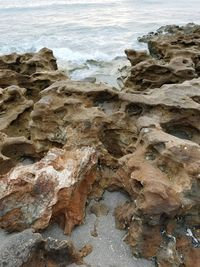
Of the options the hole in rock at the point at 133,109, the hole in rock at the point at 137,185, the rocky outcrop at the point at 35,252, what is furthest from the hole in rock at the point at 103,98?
the rocky outcrop at the point at 35,252

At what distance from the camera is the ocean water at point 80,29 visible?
13289 millimetres

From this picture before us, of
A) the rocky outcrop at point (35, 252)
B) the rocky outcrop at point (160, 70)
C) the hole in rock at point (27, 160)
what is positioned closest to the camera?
the rocky outcrop at point (35, 252)

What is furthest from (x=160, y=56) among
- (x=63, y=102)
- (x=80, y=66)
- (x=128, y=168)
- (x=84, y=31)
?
(x=84, y=31)

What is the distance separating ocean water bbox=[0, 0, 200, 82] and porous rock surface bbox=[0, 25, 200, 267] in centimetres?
540

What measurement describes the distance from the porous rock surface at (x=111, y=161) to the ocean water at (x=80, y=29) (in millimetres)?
5403

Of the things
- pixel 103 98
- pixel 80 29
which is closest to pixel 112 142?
pixel 103 98

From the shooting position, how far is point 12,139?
14.5 feet

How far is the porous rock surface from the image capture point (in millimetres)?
3117

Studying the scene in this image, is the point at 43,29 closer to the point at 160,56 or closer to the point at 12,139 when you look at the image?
the point at 160,56

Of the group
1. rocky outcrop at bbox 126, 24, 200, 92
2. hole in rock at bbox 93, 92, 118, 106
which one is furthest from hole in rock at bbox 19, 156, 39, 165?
rocky outcrop at bbox 126, 24, 200, 92

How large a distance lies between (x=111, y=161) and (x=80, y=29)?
52.3 feet

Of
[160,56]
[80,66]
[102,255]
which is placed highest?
[102,255]

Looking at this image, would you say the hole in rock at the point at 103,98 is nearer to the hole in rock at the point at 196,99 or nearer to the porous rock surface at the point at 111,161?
the porous rock surface at the point at 111,161

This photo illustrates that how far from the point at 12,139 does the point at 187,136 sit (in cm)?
201
